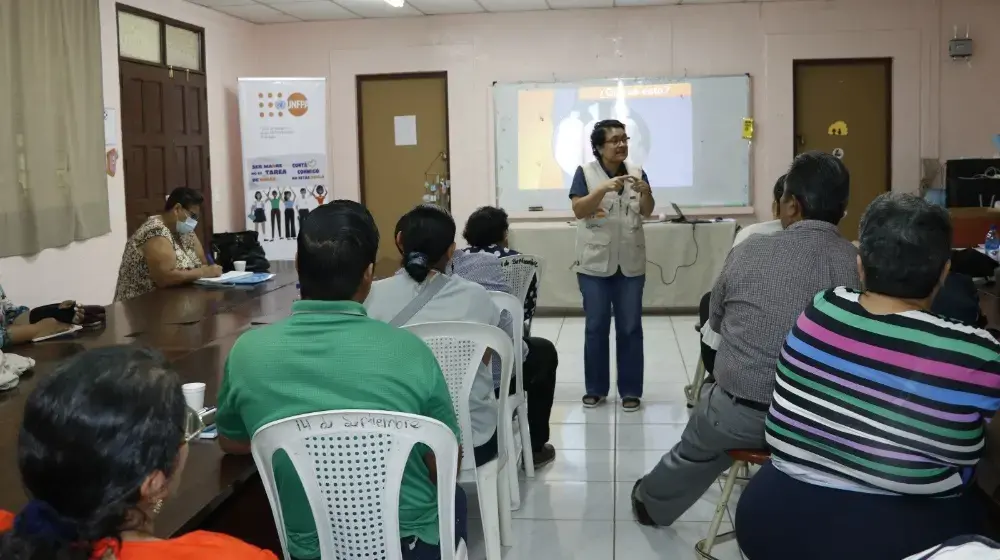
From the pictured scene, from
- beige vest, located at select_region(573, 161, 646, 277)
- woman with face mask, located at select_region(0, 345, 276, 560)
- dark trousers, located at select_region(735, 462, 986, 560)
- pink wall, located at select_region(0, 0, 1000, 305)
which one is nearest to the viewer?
woman with face mask, located at select_region(0, 345, 276, 560)

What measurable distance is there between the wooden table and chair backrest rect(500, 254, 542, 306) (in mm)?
931

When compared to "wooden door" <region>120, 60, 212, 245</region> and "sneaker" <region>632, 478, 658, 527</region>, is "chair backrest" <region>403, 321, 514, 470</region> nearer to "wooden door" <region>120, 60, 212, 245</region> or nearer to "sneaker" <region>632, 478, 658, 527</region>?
"sneaker" <region>632, 478, 658, 527</region>

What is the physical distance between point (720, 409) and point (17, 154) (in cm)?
456

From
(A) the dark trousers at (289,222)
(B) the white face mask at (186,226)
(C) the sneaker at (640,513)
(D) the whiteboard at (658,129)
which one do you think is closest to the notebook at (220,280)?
(B) the white face mask at (186,226)

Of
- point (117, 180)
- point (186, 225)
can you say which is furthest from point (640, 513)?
point (117, 180)

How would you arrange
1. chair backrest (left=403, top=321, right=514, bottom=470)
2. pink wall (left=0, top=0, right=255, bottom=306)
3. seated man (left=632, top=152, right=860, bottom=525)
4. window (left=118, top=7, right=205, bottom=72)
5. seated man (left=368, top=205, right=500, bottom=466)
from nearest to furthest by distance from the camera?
seated man (left=632, top=152, right=860, bottom=525), chair backrest (left=403, top=321, right=514, bottom=470), seated man (left=368, top=205, right=500, bottom=466), pink wall (left=0, top=0, right=255, bottom=306), window (left=118, top=7, right=205, bottom=72)

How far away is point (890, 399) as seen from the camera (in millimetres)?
1856

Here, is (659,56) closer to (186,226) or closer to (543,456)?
(186,226)

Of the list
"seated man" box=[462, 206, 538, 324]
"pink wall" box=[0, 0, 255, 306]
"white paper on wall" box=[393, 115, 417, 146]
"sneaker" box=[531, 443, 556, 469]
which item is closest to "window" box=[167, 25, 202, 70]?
"pink wall" box=[0, 0, 255, 306]

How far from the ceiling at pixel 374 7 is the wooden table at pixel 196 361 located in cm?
339

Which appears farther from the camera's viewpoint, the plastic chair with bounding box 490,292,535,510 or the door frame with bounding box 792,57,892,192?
the door frame with bounding box 792,57,892,192

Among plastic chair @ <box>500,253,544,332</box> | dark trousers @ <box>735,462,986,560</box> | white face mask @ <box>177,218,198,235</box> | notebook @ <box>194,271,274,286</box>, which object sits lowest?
dark trousers @ <box>735,462,986,560</box>

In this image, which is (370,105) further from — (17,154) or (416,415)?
(416,415)

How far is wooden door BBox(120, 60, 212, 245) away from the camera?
695 centimetres
